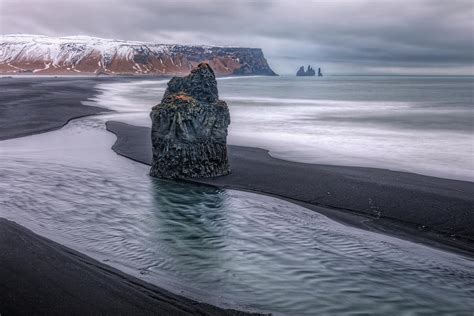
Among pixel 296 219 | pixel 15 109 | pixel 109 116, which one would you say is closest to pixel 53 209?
pixel 296 219

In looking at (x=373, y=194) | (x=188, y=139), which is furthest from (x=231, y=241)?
(x=188, y=139)

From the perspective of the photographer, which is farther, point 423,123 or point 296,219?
point 423,123

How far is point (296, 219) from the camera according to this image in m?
9.68

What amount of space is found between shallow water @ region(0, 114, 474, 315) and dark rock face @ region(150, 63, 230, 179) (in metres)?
0.78

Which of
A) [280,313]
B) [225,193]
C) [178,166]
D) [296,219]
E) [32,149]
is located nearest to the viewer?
[280,313]

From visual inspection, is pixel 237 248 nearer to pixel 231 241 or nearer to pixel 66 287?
pixel 231 241

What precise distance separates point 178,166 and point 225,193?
6.84 ft

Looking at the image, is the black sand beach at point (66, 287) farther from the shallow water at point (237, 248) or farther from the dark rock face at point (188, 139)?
the dark rock face at point (188, 139)

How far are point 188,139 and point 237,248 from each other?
5.69 m

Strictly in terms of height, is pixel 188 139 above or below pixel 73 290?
above

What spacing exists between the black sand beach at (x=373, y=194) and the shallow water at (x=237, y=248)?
Result: 0.63 m

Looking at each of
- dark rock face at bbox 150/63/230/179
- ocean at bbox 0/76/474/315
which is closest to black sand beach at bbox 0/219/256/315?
ocean at bbox 0/76/474/315

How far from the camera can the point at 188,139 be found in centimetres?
1315

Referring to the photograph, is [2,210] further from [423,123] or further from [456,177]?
[423,123]
